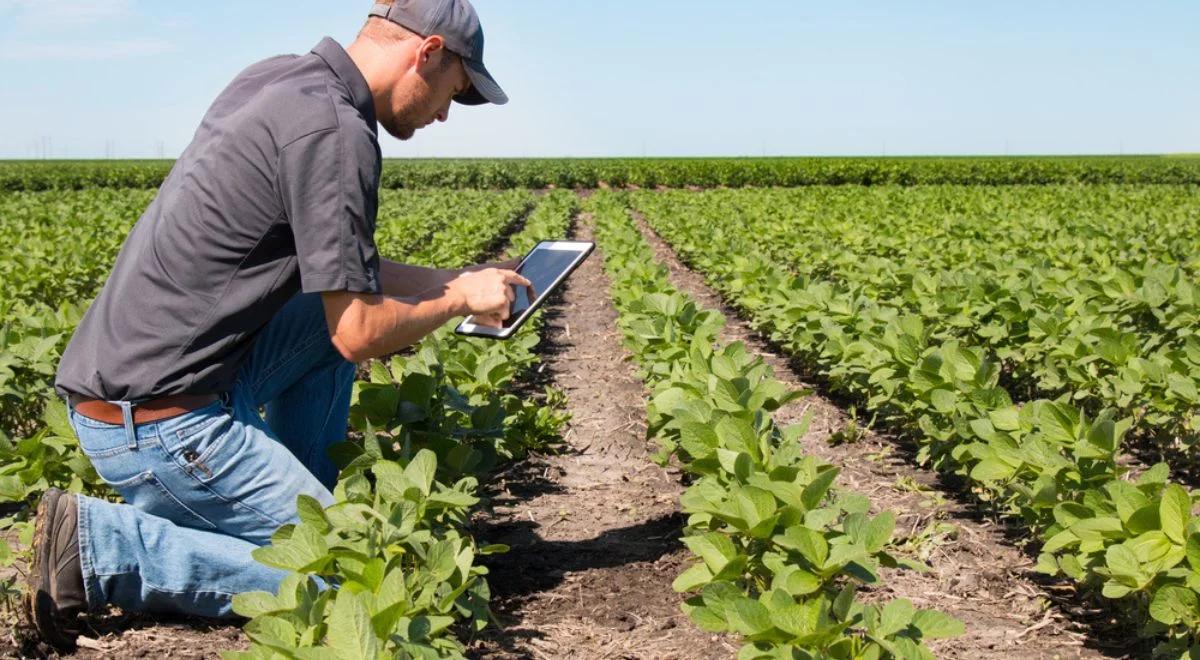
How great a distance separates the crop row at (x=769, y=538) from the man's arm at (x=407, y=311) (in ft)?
2.10

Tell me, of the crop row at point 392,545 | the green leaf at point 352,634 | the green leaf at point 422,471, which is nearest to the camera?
the green leaf at point 352,634

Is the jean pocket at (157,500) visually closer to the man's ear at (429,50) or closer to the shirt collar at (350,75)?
the shirt collar at (350,75)

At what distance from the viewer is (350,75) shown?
8.18 feet

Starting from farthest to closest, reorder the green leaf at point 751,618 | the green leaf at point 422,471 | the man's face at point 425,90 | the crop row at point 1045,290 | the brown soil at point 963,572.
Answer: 1. the crop row at point 1045,290
2. the brown soil at point 963,572
3. the man's face at point 425,90
4. the green leaf at point 422,471
5. the green leaf at point 751,618

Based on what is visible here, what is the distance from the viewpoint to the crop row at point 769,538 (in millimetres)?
2094

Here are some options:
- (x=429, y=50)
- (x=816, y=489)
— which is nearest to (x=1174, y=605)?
(x=816, y=489)

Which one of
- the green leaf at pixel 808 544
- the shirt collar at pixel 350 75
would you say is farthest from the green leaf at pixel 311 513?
the green leaf at pixel 808 544

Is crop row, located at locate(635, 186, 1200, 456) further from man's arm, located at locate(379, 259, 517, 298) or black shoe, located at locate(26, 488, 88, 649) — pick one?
black shoe, located at locate(26, 488, 88, 649)

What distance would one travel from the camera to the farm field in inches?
87.8

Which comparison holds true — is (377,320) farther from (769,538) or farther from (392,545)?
(769,538)

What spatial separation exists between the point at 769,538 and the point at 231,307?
142cm

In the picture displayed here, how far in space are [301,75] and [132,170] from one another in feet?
143

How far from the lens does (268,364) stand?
114 inches

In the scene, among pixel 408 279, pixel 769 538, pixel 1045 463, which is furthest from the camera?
pixel 408 279
